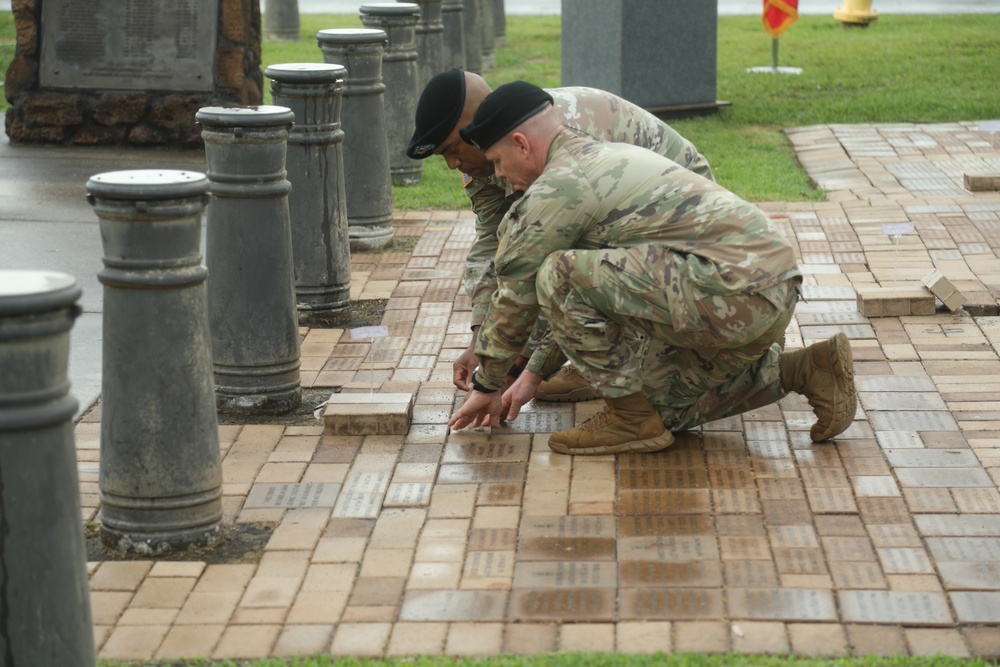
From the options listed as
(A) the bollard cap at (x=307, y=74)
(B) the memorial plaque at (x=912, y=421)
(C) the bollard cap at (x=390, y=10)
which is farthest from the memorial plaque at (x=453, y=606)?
(C) the bollard cap at (x=390, y=10)

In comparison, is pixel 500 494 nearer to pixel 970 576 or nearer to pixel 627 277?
pixel 627 277

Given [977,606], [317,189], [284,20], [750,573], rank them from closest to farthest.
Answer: [977,606] → [750,573] → [317,189] → [284,20]

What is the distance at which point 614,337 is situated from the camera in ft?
14.7

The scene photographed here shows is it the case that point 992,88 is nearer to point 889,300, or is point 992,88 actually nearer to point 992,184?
point 992,184

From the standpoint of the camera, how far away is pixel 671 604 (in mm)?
3533

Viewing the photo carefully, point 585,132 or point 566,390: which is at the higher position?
point 585,132

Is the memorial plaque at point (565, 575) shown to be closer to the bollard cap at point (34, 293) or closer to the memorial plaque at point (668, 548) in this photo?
the memorial plaque at point (668, 548)

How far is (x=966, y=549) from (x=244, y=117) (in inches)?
105

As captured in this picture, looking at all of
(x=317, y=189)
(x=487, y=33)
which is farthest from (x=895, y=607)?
(x=487, y=33)

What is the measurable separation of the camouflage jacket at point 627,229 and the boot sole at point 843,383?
365mm

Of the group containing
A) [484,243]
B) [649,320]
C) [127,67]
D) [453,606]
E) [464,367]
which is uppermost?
[127,67]

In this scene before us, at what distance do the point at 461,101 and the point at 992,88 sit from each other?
8.78 meters

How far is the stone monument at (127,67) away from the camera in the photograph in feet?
33.0

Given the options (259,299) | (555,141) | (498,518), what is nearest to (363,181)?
(259,299)
